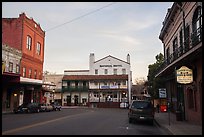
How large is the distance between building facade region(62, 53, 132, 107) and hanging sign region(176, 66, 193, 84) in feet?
167

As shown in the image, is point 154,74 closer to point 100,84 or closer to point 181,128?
point 100,84

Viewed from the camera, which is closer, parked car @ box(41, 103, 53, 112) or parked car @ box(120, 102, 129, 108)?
parked car @ box(41, 103, 53, 112)

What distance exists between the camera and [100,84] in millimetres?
71750

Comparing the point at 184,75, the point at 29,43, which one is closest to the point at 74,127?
the point at 184,75

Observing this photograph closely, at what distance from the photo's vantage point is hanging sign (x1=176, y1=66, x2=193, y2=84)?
1800 cm

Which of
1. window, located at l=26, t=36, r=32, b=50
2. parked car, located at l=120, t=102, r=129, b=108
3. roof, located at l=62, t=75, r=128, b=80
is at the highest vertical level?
window, located at l=26, t=36, r=32, b=50

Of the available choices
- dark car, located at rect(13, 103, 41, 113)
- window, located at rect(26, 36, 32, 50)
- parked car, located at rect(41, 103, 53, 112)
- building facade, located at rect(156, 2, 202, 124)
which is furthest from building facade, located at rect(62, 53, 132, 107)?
building facade, located at rect(156, 2, 202, 124)

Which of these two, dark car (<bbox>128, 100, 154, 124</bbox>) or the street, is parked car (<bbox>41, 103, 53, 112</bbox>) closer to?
the street

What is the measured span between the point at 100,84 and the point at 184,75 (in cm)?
5408

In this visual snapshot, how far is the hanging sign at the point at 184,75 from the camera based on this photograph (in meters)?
18.0

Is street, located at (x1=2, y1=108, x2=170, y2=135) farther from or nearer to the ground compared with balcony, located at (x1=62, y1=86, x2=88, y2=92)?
nearer to the ground

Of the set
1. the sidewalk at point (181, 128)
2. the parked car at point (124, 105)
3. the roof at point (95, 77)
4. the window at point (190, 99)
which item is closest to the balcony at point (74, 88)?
the roof at point (95, 77)

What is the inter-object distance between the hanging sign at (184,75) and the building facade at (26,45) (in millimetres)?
25983

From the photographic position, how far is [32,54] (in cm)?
4550
